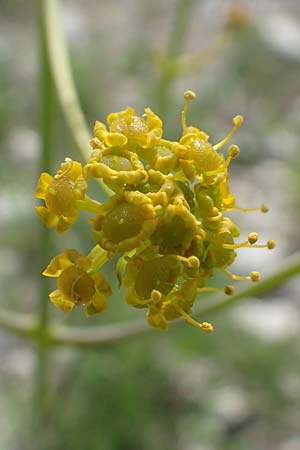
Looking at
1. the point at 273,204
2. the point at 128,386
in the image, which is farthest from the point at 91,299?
the point at 273,204

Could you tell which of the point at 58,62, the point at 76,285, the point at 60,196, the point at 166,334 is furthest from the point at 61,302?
the point at 166,334

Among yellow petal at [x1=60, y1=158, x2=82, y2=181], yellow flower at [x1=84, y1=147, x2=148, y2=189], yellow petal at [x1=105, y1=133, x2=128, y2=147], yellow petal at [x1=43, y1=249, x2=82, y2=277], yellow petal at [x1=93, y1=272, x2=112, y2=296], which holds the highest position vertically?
yellow petal at [x1=105, y1=133, x2=128, y2=147]

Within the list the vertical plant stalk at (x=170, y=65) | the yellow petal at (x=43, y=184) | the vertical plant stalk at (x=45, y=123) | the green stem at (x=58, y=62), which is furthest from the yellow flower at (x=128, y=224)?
the vertical plant stalk at (x=170, y=65)

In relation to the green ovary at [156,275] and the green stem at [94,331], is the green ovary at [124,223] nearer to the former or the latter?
the green ovary at [156,275]

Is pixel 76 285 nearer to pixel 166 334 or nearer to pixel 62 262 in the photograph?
pixel 62 262

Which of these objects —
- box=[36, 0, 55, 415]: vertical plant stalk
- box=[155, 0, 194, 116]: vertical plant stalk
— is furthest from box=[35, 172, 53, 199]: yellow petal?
box=[155, 0, 194, 116]: vertical plant stalk

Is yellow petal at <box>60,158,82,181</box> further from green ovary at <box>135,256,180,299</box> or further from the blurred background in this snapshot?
the blurred background

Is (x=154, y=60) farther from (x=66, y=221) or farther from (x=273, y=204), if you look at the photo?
(x=66, y=221)
